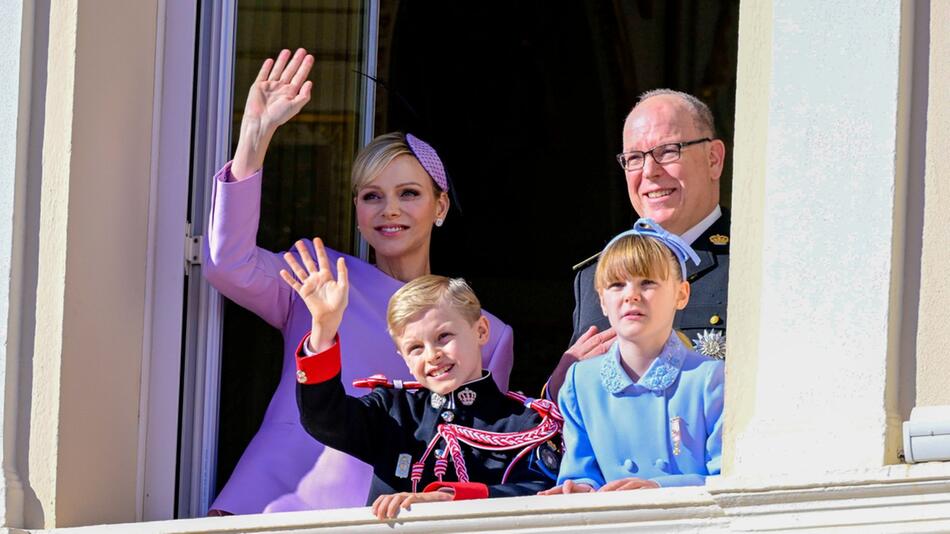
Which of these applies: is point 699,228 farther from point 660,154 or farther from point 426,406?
point 426,406

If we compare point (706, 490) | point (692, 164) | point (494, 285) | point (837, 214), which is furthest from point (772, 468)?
point (494, 285)

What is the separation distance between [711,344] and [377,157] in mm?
1180

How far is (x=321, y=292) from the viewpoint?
20.7ft

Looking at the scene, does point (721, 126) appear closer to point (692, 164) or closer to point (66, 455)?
point (692, 164)

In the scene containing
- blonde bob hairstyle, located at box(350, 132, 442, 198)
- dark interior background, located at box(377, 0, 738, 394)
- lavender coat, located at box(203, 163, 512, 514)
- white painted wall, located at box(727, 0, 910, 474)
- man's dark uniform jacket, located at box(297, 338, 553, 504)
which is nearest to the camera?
white painted wall, located at box(727, 0, 910, 474)

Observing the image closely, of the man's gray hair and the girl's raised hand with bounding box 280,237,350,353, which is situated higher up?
the man's gray hair

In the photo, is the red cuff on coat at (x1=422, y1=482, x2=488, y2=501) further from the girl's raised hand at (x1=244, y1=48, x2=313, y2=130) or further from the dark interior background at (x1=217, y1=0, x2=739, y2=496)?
the dark interior background at (x1=217, y1=0, x2=739, y2=496)

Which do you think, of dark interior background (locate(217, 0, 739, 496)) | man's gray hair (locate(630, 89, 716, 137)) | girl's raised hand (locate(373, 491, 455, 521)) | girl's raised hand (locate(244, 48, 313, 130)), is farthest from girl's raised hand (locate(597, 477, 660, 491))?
dark interior background (locate(217, 0, 739, 496))

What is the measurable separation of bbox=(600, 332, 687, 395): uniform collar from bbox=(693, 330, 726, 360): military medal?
0.14 meters

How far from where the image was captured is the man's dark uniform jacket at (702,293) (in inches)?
250

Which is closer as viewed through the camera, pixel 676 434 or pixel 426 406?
pixel 676 434

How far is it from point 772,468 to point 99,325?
1.90 metres

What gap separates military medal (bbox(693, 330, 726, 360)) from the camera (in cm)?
625

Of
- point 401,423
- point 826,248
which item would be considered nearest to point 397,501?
point 401,423
